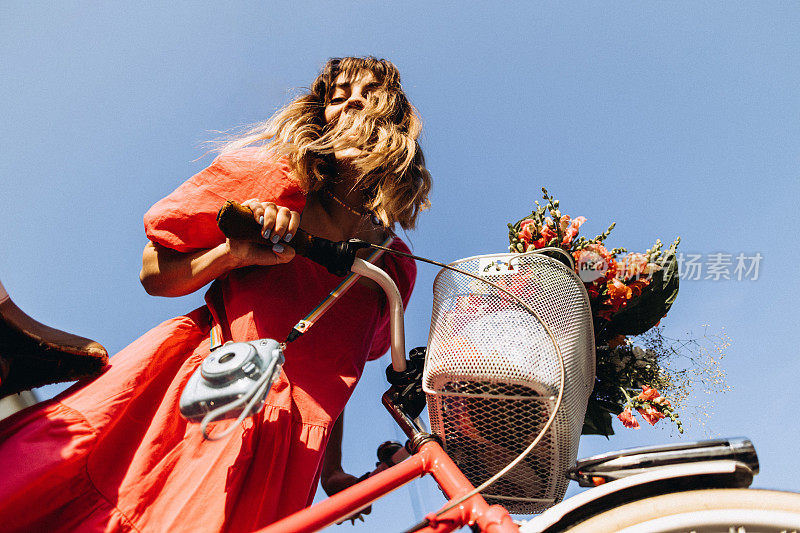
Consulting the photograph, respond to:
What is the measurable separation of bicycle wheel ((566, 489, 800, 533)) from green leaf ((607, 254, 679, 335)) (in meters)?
0.59

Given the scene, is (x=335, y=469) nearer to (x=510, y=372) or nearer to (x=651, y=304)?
(x=510, y=372)

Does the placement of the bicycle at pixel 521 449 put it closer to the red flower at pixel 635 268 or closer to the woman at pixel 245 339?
the woman at pixel 245 339

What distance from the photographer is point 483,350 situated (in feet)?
3.01

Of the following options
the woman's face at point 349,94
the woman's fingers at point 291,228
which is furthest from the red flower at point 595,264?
the woman's face at point 349,94

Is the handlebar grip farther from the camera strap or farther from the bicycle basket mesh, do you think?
the bicycle basket mesh

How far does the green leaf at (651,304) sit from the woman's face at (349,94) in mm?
1198

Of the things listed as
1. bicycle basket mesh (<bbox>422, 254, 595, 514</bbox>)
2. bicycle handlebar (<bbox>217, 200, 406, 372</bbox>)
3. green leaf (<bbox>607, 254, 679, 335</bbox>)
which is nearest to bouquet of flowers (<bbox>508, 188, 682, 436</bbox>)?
green leaf (<bbox>607, 254, 679, 335</bbox>)

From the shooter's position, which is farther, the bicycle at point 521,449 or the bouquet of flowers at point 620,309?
the bouquet of flowers at point 620,309

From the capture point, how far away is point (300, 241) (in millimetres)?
1022

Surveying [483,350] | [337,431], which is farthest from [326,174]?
[337,431]

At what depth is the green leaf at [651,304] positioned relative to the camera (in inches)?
51.8

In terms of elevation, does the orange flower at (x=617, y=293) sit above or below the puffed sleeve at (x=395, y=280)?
above

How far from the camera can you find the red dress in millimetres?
842

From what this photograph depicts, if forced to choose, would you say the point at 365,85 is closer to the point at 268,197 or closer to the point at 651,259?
the point at 268,197
